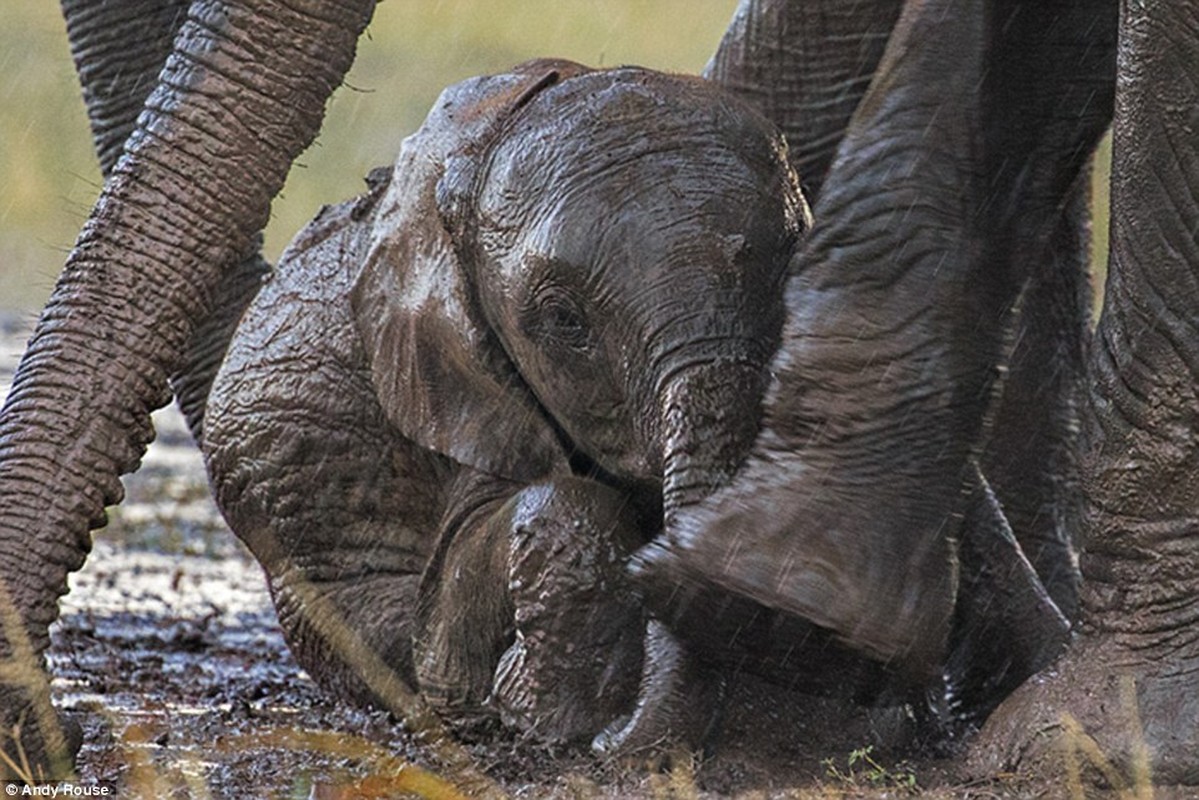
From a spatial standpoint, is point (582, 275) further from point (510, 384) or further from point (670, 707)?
point (670, 707)

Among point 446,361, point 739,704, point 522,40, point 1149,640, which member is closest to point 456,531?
point 446,361

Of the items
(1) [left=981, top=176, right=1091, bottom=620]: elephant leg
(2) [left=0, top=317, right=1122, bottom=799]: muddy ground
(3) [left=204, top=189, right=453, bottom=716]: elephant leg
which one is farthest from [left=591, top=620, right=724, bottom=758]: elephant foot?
(1) [left=981, top=176, right=1091, bottom=620]: elephant leg

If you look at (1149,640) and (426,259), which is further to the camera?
(426,259)

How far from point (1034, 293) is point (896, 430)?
1.49 m

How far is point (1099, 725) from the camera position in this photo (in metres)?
3.61

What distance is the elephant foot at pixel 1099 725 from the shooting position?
353 centimetres

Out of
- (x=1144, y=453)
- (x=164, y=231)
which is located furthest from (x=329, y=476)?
(x=1144, y=453)

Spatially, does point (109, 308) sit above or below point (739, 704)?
above

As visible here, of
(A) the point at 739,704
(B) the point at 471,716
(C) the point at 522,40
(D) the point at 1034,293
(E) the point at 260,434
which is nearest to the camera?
(A) the point at 739,704

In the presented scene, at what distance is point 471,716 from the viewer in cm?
438

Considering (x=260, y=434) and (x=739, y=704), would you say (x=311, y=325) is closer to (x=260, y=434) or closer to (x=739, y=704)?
(x=260, y=434)

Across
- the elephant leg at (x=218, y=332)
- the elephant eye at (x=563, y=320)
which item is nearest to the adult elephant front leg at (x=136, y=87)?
the elephant leg at (x=218, y=332)

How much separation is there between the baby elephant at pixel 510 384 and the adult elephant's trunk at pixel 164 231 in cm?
33

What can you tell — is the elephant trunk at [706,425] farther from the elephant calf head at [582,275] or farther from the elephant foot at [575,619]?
the elephant foot at [575,619]
